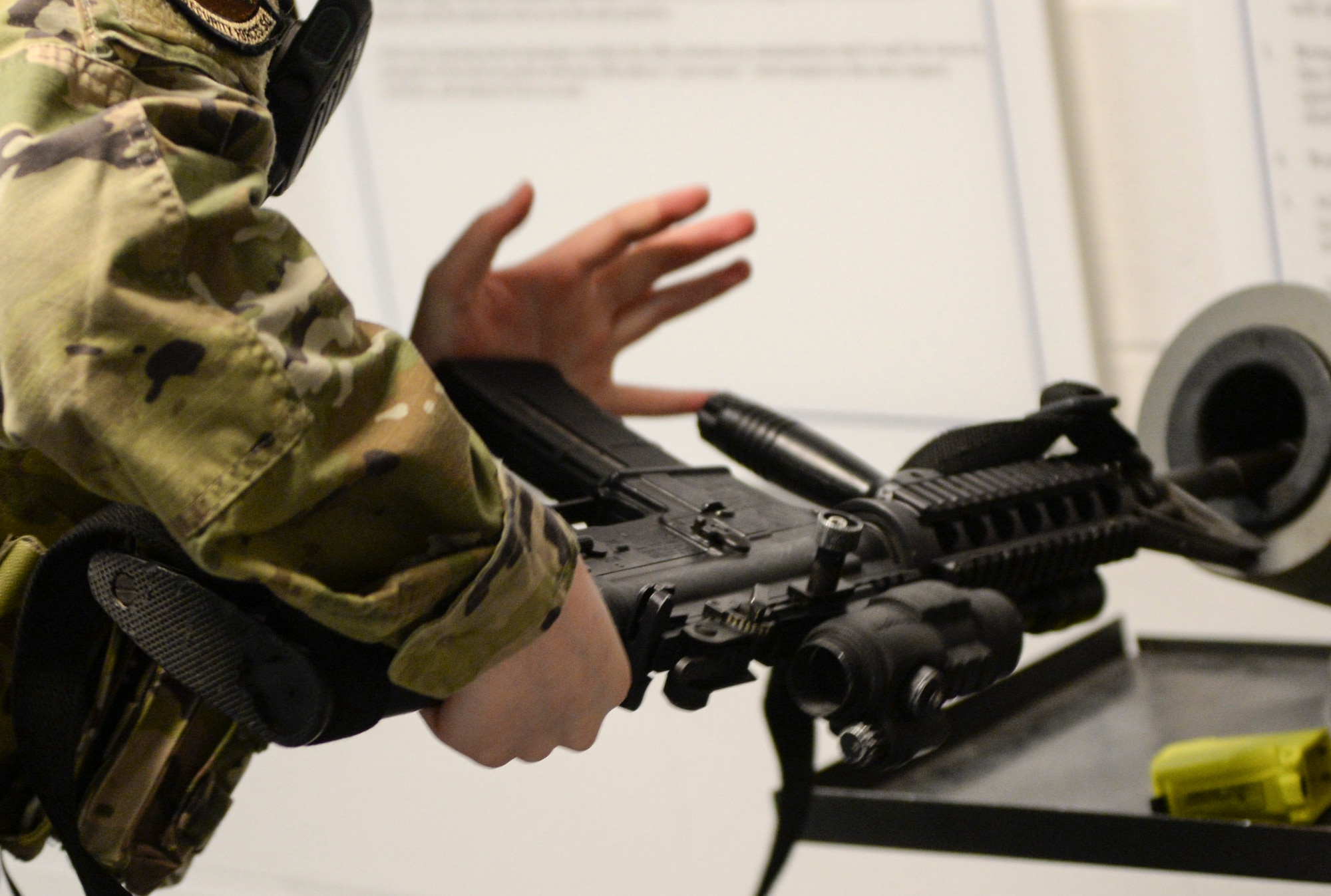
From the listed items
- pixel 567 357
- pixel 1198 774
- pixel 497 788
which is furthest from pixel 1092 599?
pixel 497 788

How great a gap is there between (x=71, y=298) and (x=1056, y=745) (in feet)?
1.93

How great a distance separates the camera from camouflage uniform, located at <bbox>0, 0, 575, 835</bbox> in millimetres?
355

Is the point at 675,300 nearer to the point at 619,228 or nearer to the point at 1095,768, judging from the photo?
the point at 619,228

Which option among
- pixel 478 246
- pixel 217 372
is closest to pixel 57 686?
pixel 217 372

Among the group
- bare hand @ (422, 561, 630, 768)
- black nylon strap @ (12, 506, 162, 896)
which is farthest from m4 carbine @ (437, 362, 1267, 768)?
black nylon strap @ (12, 506, 162, 896)

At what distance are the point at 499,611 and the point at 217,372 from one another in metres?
0.10

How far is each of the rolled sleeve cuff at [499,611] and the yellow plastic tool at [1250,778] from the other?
14.7 inches

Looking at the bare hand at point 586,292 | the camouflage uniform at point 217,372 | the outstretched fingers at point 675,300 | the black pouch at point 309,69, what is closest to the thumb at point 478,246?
the bare hand at point 586,292

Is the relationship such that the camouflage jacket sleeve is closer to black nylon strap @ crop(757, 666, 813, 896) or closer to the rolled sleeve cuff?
the rolled sleeve cuff

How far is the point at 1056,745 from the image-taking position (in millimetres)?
Result: 760

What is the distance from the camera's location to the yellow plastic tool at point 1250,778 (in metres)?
0.62

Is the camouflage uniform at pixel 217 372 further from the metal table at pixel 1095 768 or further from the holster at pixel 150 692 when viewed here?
the metal table at pixel 1095 768

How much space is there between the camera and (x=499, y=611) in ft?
1.31

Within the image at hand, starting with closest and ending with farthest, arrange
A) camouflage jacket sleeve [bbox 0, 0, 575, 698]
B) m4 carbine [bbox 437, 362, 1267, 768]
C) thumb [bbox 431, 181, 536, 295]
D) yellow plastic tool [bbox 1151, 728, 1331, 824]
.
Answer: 1. camouflage jacket sleeve [bbox 0, 0, 575, 698]
2. m4 carbine [bbox 437, 362, 1267, 768]
3. yellow plastic tool [bbox 1151, 728, 1331, 824]
4. thumb [bbox 431, 181, 536, 295]
